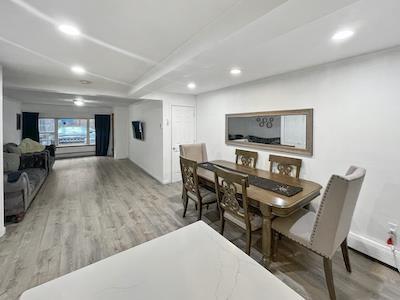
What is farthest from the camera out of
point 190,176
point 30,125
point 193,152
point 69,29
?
point 30,125

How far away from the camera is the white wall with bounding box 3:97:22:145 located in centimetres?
514

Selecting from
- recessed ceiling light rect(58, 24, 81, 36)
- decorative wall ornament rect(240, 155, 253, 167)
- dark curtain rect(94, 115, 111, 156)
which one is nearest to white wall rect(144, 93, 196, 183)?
decorative wall ornament rect(240, 155, 253, 167)

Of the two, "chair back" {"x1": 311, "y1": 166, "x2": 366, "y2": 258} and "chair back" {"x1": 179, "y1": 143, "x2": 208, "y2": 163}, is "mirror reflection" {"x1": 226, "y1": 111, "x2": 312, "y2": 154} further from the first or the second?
"chair back" {"x1": 311, "y1": 166, "x2": 366, "y2": 258}

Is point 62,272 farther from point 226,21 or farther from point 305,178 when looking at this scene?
point 305,178

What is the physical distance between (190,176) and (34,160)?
14.7 feet

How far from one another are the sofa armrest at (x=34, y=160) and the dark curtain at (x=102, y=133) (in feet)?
12.5

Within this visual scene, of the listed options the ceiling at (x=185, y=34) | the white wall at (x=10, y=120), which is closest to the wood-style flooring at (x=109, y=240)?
the white wall at (x=10, y=120)

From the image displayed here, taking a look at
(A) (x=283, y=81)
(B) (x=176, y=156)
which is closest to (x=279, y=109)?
(A) (x=283, y=81)

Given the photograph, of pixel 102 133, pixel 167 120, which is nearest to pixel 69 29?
pixel 167 120

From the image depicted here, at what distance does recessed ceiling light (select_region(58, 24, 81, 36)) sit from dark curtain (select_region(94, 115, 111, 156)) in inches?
306

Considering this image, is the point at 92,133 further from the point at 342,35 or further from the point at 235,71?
the point at 342,35

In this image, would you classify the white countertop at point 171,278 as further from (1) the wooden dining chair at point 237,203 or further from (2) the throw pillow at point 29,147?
(2) the throw pillow at point 29,147

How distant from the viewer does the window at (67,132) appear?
27.6ft

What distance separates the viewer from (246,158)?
3.71 m
